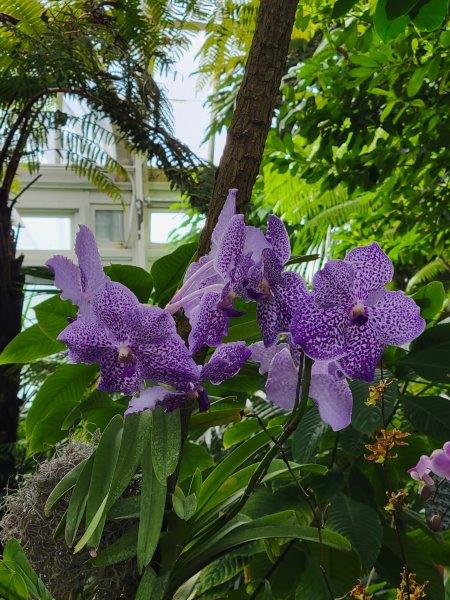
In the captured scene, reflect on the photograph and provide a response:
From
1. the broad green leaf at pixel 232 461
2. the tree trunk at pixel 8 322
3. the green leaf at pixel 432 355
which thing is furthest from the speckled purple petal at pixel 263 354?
the tree trunk at pixel 8 322

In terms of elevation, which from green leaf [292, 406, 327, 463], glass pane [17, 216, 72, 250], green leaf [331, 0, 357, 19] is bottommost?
glass pane [17, 216, 72, 250]

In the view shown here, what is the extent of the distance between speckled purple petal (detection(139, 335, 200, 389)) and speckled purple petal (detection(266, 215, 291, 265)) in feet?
0.30

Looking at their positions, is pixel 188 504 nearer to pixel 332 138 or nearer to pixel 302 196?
pixel 332 138

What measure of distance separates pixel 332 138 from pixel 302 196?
7.57 ft

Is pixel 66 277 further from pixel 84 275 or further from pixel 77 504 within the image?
pixel 77 504

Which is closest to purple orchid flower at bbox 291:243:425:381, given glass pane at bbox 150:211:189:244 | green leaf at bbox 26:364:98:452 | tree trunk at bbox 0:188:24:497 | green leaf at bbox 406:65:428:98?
green leaf at bbox 26:364:98:452

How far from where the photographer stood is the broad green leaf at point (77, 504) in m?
0.68

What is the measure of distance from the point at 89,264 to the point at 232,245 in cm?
10

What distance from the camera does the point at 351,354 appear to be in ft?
1.67

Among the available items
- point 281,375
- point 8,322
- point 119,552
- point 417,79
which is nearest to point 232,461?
point 119,552

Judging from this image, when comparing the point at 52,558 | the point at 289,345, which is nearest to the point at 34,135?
the point at 52,558

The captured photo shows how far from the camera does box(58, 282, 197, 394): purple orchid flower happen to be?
53 cm

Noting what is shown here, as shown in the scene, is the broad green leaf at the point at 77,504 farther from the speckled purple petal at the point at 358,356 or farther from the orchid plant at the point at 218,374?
the speckled purple petal at the point at 358,356

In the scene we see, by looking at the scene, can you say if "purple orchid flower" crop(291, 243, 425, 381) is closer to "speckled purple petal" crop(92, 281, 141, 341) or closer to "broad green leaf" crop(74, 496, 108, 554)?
"speckled purple petal" crop(92, 281, 141, 341)
